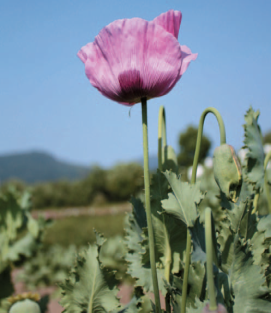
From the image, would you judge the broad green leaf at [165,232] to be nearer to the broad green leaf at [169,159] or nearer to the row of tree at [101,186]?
the broad green leaf at [169,159]

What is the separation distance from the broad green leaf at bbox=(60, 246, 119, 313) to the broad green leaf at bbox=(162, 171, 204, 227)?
27 centimetres

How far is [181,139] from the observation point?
3606 cm

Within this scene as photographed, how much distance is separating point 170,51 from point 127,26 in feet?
0.33

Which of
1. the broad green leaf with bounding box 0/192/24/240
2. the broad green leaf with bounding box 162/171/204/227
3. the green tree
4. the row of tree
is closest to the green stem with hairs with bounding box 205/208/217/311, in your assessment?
the broad green leaf with bounding box 162/171/204/227

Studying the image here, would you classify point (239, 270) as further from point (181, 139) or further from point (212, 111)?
point (181, 139)

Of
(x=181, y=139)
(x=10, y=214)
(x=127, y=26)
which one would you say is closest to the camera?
(x=127, y=26)

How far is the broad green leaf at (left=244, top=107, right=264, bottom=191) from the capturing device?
104cm

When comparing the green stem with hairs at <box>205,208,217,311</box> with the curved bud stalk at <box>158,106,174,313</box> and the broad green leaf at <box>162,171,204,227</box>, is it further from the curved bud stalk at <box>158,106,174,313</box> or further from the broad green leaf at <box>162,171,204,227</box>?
the curved bud stalk at <box>158,106,174,313</box>

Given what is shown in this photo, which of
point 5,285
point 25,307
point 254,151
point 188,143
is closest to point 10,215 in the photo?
point 5,285

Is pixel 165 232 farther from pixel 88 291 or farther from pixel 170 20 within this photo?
pixel 170 20

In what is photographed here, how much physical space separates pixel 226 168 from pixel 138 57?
29cm

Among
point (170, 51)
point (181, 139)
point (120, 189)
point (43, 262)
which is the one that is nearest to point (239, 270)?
point (170, 51)

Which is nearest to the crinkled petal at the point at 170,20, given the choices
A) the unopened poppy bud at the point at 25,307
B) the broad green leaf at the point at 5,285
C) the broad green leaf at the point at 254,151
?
the broad green leaf at the point at 254,151

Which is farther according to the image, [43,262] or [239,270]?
[43,262]
